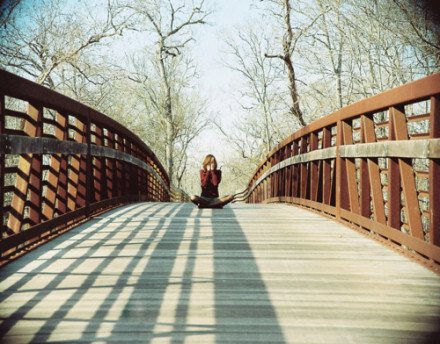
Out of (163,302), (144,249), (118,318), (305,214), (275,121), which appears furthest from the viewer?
(275,121)

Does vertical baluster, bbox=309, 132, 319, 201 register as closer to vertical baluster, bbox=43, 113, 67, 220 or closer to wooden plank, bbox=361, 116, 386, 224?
wooden plank, bbox=361, 116, 386, 224

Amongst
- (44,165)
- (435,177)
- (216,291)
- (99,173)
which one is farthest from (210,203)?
(435,177)

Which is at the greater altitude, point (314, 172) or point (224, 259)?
point (314, 172)

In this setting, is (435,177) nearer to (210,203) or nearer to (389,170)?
(389,170)

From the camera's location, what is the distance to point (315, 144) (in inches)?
274

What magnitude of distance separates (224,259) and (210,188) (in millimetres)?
4119

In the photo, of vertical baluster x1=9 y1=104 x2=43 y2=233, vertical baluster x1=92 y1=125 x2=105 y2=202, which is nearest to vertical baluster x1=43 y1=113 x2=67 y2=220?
vertical baluster x1=9 y1=104 x2=43 y2=233

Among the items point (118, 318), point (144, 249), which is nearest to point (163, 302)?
point (118, 318)

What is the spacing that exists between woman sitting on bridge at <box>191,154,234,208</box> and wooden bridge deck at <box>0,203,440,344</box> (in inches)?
118

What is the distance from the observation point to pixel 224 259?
12.5 ft

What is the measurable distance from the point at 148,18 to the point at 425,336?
2287 cm

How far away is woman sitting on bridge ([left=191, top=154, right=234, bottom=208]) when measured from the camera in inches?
307

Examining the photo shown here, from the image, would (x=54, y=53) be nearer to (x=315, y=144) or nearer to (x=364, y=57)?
(x=364, y=57)

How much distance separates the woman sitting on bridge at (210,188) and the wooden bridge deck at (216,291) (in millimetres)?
2988
